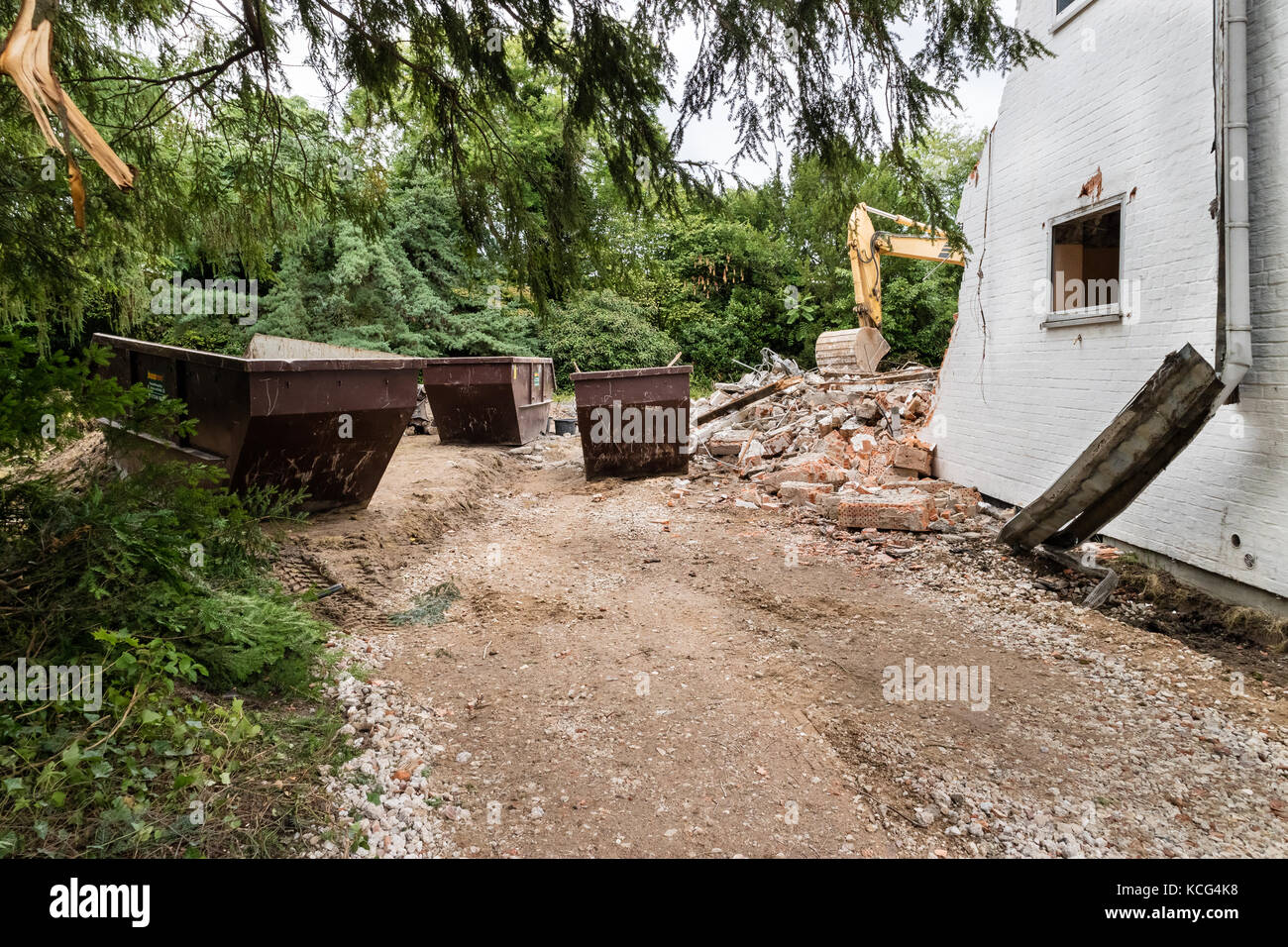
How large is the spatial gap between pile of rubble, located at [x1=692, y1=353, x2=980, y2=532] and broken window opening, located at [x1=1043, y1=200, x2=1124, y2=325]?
222 cm

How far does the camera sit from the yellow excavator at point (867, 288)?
1245 centimetres

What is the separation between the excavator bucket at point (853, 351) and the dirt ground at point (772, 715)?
27.7ft

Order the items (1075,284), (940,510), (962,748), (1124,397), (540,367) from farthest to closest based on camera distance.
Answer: (540,367) < (940,510) < (1075,284) < (1124,397) < (962,748)

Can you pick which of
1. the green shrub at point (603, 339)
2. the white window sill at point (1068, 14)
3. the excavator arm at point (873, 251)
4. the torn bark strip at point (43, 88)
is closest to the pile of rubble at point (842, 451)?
the excavator arm at point (873, 251)

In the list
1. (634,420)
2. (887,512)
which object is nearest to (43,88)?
(887,512)

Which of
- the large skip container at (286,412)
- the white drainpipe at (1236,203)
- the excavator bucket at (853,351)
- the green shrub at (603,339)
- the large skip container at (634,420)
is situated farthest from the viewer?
the green shrub at (603,339)

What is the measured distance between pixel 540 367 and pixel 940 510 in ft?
27.4

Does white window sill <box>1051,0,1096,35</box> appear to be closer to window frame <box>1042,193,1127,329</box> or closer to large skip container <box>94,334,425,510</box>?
window frame <box>1042,193,1127,329</box>

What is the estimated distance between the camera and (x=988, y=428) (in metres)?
7.71

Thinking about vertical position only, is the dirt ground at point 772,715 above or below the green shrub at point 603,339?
below

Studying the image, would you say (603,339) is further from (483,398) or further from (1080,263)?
(1080,263)

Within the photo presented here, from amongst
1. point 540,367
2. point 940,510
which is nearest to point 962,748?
point 940,510

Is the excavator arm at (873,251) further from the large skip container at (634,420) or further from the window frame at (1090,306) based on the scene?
the window frame at (1090,306)

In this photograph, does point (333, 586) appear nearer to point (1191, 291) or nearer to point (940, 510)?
point (940, 510)
